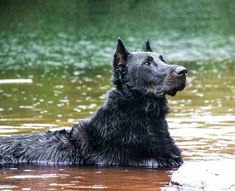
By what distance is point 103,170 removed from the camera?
10.1 meters

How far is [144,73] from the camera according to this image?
1042 centimetres

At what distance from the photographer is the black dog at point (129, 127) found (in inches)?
406

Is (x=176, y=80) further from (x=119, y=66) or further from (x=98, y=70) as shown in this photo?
(x=98, y=70)

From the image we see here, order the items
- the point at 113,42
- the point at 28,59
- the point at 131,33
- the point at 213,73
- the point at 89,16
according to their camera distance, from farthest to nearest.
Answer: the point at 89,16 < the point at 131,33 < the point at 113,42 < the point at 28,59 < the point at 213,73

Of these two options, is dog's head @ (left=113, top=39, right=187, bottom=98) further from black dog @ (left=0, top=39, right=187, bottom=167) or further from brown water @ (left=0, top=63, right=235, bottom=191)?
brown water @ (left=0, top=63, right=235, bottom=191)

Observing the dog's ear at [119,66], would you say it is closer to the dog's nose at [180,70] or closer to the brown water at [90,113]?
the dog's nose at [180,70]

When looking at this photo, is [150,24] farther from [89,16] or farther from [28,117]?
[28,117]

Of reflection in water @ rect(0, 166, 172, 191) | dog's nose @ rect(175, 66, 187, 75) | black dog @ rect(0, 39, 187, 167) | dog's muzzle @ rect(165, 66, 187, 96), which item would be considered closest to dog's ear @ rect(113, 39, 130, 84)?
black dog @ rect(0, 39, 187, 167)

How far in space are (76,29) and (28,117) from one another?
44801 millimetres

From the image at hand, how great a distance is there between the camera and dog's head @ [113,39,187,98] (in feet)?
33.4

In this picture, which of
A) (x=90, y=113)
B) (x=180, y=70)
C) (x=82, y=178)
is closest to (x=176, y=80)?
(x=180, y=70)

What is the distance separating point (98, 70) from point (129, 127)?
20165 mm

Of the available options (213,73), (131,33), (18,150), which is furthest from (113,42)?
(18,150)

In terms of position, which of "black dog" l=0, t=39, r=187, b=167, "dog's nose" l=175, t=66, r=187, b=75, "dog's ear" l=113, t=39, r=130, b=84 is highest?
"dog's ear" l=113, t=39, r=130, b=84
